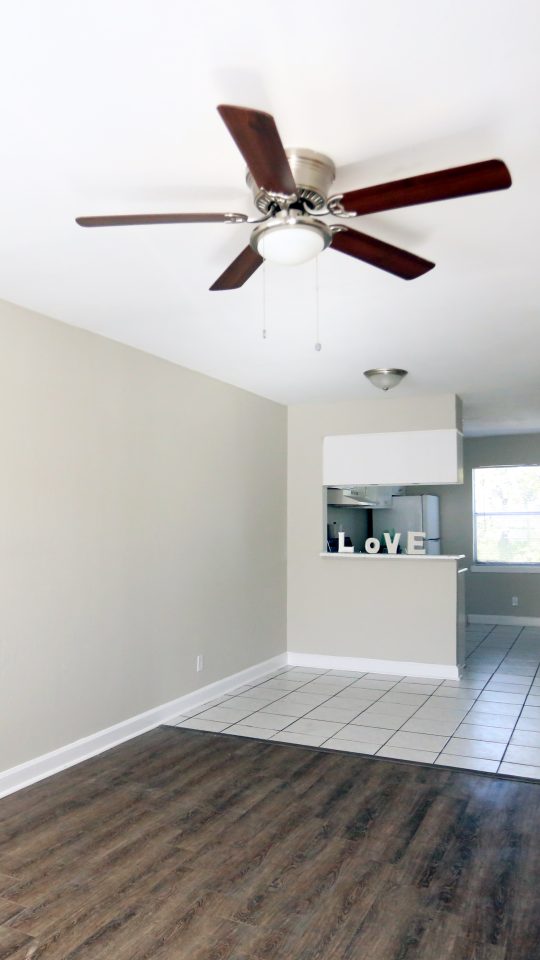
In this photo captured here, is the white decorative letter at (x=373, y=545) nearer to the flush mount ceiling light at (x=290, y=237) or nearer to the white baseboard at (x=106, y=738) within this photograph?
the white baseboard at (x=106, y=738)

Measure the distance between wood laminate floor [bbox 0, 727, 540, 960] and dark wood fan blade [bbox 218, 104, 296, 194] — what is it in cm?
218

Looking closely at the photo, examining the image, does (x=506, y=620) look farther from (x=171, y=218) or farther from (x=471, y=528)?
(x=171, y=218)

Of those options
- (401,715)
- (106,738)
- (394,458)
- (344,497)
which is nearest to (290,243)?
(106,738)

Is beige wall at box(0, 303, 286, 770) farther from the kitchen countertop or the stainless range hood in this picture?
the stainless range hood

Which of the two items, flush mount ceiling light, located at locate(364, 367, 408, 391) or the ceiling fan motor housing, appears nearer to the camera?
the ceiling fan motor housing

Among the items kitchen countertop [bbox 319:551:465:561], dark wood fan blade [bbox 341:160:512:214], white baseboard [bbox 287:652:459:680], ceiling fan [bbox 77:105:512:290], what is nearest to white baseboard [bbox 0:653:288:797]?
white baseboard [bbox 287:652:459:680]

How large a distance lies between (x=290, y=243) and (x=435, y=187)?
477 millimetres

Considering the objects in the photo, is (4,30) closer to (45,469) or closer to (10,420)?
(10,420)

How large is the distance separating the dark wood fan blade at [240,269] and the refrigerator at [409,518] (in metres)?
5.76

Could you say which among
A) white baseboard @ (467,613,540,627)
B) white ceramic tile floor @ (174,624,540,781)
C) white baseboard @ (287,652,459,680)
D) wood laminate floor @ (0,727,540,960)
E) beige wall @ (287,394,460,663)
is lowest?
wood laminate floor @ (0,727,540,960)

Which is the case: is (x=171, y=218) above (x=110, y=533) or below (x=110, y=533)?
above

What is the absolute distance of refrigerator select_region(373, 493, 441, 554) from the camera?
320 inches

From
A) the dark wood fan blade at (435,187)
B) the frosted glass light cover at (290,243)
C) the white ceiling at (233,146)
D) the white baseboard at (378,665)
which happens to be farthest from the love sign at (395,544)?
the dark wood fan blade at (435,187)

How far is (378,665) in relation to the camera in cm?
600
